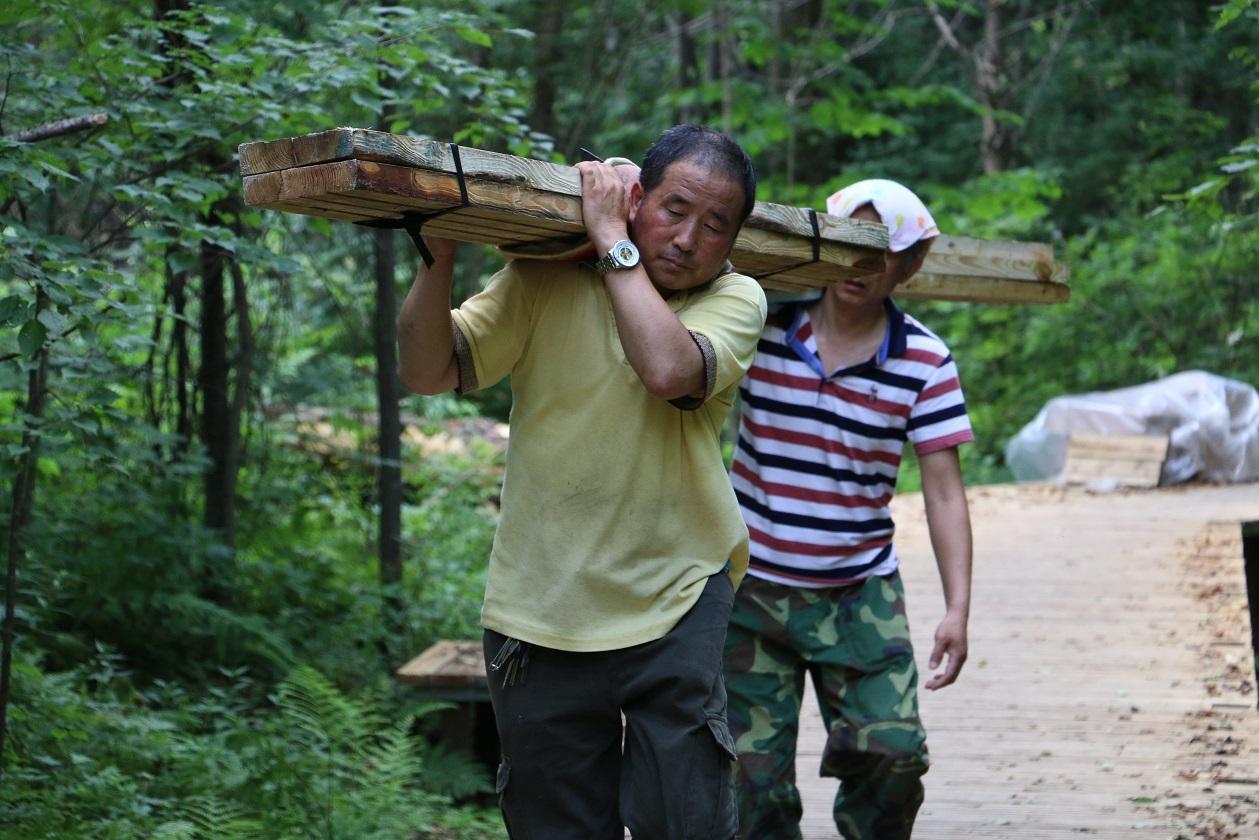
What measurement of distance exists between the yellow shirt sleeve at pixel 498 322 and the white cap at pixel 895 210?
1241 mm

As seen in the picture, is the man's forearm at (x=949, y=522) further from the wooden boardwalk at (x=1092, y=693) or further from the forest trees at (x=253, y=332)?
the forest trees at (x=253, y=332)

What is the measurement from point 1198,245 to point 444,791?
44.0ft

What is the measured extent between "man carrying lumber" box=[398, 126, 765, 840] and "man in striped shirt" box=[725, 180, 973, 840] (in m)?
0.89

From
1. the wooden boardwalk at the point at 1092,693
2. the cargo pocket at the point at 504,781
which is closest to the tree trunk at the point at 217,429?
the wooden boardwalk at the point at 1092,693

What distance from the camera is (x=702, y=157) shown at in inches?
Answer: 108

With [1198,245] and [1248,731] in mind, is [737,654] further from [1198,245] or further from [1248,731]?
[1198,245]

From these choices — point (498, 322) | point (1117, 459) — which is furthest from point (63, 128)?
point (1117, 459)

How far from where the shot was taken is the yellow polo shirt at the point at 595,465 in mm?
2746

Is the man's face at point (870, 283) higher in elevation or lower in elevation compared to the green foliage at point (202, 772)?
higher

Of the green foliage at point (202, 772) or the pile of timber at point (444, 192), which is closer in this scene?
the pile of timber at point (444, 192)

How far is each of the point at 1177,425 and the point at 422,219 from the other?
1331cm

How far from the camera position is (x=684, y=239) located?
274 cm

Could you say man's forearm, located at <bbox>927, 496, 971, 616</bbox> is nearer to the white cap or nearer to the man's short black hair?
the white cap

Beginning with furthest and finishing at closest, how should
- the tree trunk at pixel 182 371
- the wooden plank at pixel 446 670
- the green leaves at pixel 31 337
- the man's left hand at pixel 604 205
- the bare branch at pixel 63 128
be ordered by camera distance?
1. the tree trunk at pixel 182 371
2. the wooden plank at pixel 446 670
3. the bare branch at pixel 63 128
4. the green leaves at pixel 31 337
5. the man's left hand at pixel 604 205
